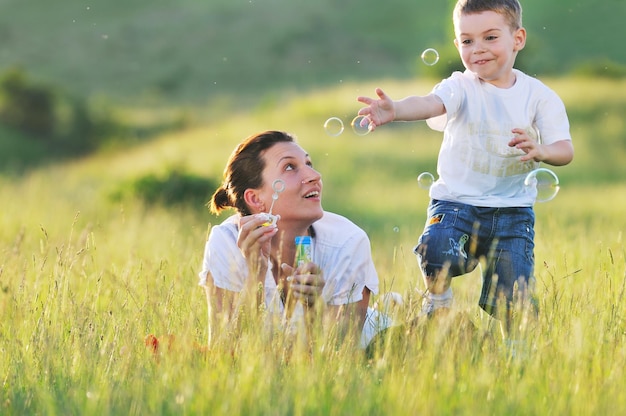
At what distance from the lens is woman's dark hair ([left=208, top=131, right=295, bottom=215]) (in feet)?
17.2

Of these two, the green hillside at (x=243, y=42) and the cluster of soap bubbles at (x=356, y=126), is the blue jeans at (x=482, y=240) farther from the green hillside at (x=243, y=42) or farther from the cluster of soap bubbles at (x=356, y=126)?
the green hillside at (x=243, y=42)

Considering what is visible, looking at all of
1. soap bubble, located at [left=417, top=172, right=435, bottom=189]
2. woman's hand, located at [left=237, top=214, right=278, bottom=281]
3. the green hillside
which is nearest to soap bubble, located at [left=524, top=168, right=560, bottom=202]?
soap bubble, located at [left=417, top=172, right=435, bottom=189]

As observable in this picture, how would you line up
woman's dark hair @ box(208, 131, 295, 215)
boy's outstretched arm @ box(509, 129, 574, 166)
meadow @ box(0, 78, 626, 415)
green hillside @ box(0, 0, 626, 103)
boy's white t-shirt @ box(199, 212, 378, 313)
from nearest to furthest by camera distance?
meadow @ box(0, 78, 626, 415), boy's outstretched arm @ box(509, 129, 574, 166), boy's white t-shirt @ box(199, 212, 378, 313), woman's dark hair @ box(208, 131, 295, 215), green hillside @ box(0, 0, 626, 103)

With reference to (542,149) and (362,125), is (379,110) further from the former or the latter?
(542,149)

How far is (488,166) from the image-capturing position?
5402 mm

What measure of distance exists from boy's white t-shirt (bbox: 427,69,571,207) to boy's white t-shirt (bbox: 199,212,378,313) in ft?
2.17

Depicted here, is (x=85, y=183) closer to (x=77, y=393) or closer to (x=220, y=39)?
(x=77, y=393)

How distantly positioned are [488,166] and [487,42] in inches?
26.7

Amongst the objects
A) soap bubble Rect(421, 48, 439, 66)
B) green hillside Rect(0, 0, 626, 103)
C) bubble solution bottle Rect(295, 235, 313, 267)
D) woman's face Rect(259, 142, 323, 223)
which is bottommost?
bubble solution bottle Rect(295, 235, 313, 267)

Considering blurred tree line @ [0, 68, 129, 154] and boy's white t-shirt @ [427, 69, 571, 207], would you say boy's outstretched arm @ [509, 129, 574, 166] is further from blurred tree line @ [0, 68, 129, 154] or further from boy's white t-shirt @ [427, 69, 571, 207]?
blurred tree line @ [0, 68, 129, 154]

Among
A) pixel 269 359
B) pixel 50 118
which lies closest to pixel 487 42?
pixel 269 359

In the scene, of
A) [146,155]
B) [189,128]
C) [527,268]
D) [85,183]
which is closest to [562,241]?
[527,268]

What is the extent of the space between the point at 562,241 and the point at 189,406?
4658mm

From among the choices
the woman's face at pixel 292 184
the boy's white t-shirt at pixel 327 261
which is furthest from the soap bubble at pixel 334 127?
the boy's white t-shirt at pixel 327 261
